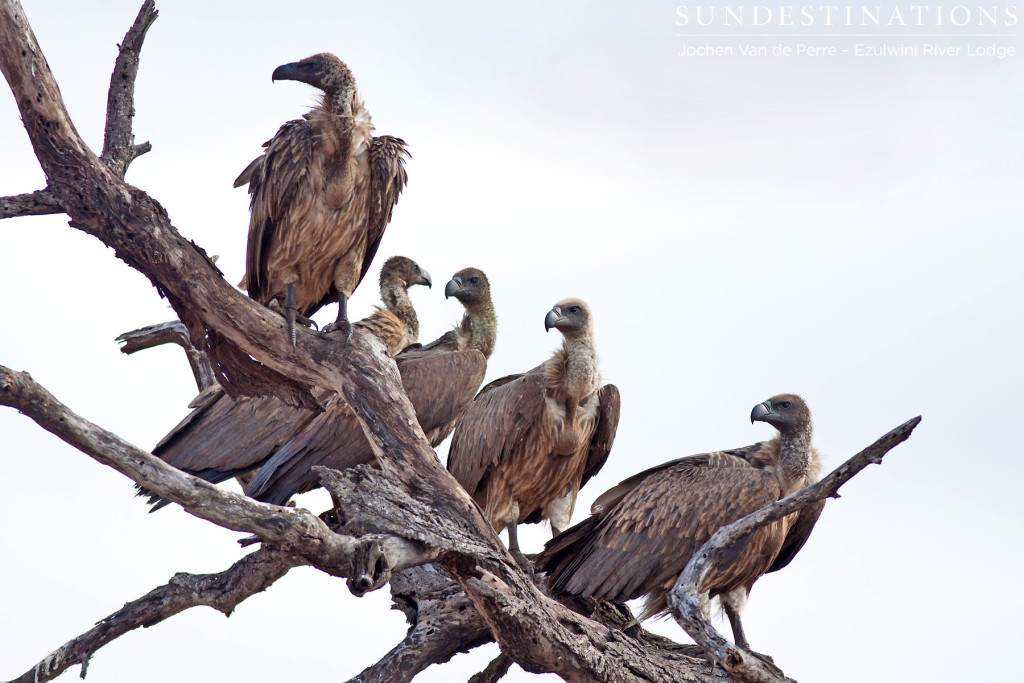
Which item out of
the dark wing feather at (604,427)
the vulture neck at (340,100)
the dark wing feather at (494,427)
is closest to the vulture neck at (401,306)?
the dark wing feather at (494,427)

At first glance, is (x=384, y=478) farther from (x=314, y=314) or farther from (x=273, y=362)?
(x=314, y=314)

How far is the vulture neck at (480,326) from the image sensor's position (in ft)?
27.0

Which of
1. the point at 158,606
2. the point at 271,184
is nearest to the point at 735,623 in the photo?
the point at 158,606

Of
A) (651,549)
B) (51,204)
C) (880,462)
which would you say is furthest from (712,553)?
(51,204)

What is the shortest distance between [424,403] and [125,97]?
9.18 ft

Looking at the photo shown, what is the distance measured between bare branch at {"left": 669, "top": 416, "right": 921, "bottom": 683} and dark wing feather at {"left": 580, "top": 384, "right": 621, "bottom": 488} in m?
2.15

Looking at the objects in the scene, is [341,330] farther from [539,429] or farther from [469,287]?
[469,287]

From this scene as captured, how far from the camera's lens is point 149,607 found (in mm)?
5414

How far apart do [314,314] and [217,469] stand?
4.47 feet

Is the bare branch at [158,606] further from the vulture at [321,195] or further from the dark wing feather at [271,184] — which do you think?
the dark wing feather at [271,184]

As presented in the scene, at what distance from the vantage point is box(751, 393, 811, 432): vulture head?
7.12 m

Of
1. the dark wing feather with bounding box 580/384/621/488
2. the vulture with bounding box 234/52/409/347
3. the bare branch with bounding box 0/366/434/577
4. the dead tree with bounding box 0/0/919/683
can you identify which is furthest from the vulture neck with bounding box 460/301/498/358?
the bare branch with bounding box 0/366/434/577

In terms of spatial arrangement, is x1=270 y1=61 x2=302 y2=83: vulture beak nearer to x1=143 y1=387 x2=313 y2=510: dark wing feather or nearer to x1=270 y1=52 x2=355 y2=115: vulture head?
x1=270 y1=52 x2=355 y2=115: vulture head

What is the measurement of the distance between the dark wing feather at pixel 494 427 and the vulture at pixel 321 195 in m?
1.26
